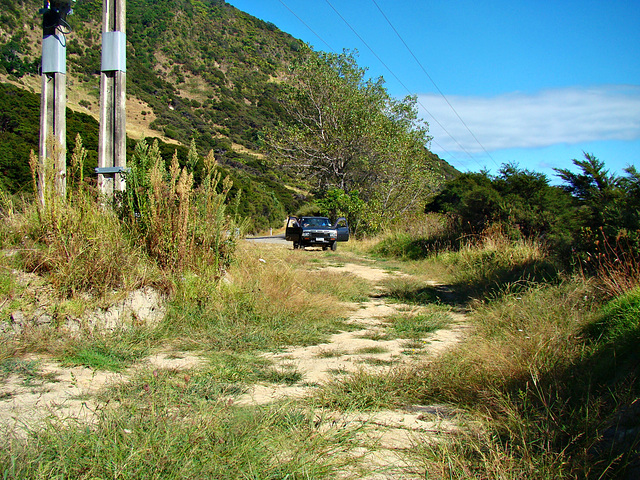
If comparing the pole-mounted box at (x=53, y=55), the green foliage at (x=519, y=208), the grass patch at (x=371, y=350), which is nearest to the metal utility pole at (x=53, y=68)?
the pole-mounted box at (x=53, y=55)

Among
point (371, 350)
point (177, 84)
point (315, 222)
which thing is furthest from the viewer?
point (177, 84)

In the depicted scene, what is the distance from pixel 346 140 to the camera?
26.5 meters

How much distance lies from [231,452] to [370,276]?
29.2ft

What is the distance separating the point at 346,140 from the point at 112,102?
2020 cm

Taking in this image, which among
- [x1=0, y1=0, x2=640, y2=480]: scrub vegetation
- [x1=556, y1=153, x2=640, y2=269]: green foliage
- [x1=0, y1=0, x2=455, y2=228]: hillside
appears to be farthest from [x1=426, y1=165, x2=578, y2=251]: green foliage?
[x1=0, y1=0, x2=455, y2=228]: hillside

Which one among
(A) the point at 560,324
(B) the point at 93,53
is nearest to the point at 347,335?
(A) the point at 560,324

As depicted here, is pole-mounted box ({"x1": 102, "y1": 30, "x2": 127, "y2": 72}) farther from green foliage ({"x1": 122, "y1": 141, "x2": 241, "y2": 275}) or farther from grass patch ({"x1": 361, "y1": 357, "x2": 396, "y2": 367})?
grass patch ({"x1": 361, "y1": 357, "x2": 396, "y2": 367})

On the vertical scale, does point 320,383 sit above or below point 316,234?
below

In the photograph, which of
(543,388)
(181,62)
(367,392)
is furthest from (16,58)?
(543,388)

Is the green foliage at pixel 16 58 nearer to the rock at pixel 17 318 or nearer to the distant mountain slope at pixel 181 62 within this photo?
the distant mountain slope at pixel 181 62

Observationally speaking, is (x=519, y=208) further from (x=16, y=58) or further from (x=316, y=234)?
(x=16, y=58)

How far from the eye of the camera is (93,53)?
5641 centimetres

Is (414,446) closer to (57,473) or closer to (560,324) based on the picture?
(57,473)

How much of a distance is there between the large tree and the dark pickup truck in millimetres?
5762
